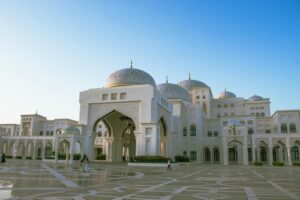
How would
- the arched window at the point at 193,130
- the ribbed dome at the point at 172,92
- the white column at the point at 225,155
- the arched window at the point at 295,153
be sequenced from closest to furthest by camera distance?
the white column at the point at 225,155, the arched window at the point at 193,130, the arched window at the point at 295,153, the ribbed dome at the point at 172,92

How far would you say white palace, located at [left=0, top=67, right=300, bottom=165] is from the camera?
114 feet

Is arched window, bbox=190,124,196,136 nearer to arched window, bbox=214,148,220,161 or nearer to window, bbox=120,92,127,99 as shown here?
arched window, bbox=214,148,220,161

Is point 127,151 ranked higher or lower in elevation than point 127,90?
lower

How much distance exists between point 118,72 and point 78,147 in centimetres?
1205

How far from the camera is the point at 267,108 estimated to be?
59812 millimetres

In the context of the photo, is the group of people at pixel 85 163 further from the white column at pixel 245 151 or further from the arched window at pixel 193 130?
the arched window at pixel 193 130

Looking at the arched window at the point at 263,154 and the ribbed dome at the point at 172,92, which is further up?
the ribbed dome at the point at 172,92

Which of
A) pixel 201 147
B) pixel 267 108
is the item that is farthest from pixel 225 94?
pixel 201 147

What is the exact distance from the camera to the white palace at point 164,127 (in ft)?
114

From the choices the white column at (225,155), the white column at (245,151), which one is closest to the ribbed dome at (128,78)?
the white column at (225,155)

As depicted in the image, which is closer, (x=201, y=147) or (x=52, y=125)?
(x=201, y=147)

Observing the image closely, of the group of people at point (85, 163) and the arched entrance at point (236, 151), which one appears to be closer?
the group of people at point (85, 163)

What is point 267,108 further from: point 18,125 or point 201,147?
point 18,125

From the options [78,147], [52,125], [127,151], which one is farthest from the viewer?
[52,125]
